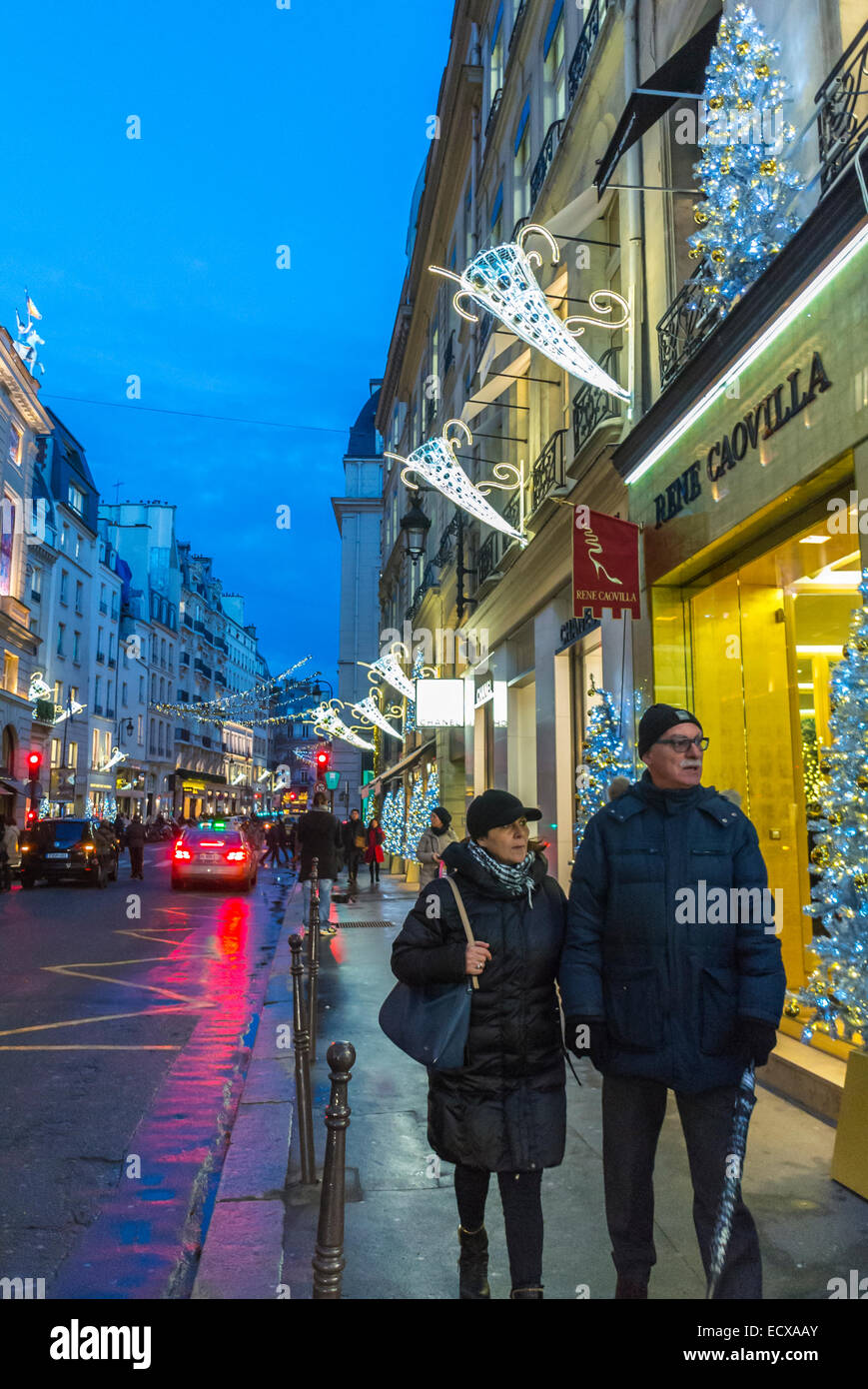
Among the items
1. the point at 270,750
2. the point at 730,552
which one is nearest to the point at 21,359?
the point at 730,552

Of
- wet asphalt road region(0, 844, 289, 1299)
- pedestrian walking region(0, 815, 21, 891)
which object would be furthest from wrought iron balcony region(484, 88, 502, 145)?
pedestrian walking region(0, 815, 21, 891)

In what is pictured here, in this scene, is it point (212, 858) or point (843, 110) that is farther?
point (212, 858)

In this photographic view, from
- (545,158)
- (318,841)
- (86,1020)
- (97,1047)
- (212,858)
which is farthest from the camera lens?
(212,858)

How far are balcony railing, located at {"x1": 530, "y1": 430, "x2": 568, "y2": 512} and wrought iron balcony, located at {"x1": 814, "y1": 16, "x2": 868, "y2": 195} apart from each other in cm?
623

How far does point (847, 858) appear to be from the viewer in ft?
16.2

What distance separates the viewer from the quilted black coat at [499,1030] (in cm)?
329

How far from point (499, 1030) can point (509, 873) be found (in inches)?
20.1

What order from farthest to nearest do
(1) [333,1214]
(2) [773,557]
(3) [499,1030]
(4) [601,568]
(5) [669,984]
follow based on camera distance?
(4) [601,568] → (2) [773,557] → (3) [499,1030] → (5) [669,984] → (1) [333,1214]

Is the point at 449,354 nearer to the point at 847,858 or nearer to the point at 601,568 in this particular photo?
the point at 601,568

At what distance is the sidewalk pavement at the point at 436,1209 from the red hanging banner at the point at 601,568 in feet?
14.0

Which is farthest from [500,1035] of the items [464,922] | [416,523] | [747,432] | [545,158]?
[416,523]

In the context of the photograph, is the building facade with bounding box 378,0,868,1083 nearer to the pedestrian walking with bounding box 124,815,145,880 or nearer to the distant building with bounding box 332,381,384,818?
the pedestrian walking with bounding box 124,815,145,880
